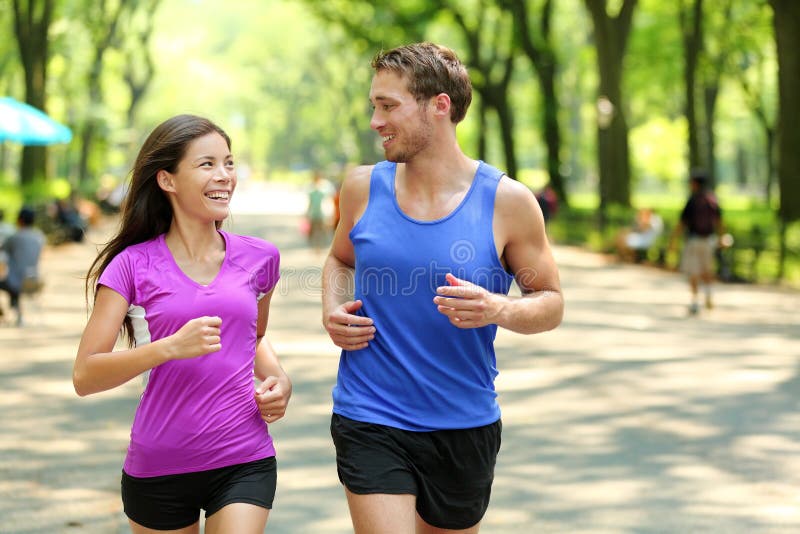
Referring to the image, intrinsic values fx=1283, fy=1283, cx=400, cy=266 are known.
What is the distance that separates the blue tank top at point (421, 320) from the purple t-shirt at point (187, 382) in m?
0.37

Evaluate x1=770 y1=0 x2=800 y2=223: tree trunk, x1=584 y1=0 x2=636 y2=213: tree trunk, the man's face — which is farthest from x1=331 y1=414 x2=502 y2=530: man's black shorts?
x1=584 y1=0 x2=636 y2=213: tree trunk

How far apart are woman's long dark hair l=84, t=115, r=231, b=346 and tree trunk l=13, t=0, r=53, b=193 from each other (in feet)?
97.7

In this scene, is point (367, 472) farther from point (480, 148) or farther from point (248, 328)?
point (480, 148)

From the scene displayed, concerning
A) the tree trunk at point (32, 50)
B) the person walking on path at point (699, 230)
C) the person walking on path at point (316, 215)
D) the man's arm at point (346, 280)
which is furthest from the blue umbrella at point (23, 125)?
the man's arm at point (346, 280)

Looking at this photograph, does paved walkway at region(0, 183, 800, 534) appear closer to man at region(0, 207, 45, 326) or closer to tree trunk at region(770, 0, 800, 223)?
man at region(0, 207, 45, 326)

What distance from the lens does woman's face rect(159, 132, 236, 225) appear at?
3.74 metres

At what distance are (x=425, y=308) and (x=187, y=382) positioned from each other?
0.73m

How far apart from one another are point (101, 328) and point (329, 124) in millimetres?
100570

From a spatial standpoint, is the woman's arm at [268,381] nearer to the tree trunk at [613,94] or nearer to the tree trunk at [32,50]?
the tree trunk at [613,94]

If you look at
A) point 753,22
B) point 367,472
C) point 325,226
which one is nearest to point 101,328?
point 367,472

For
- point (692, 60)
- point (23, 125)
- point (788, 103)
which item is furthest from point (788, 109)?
point (23, 125)

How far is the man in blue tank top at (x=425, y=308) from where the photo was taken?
149 inches

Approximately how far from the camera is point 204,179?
3734mm

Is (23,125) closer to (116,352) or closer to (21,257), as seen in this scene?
(21,257)
